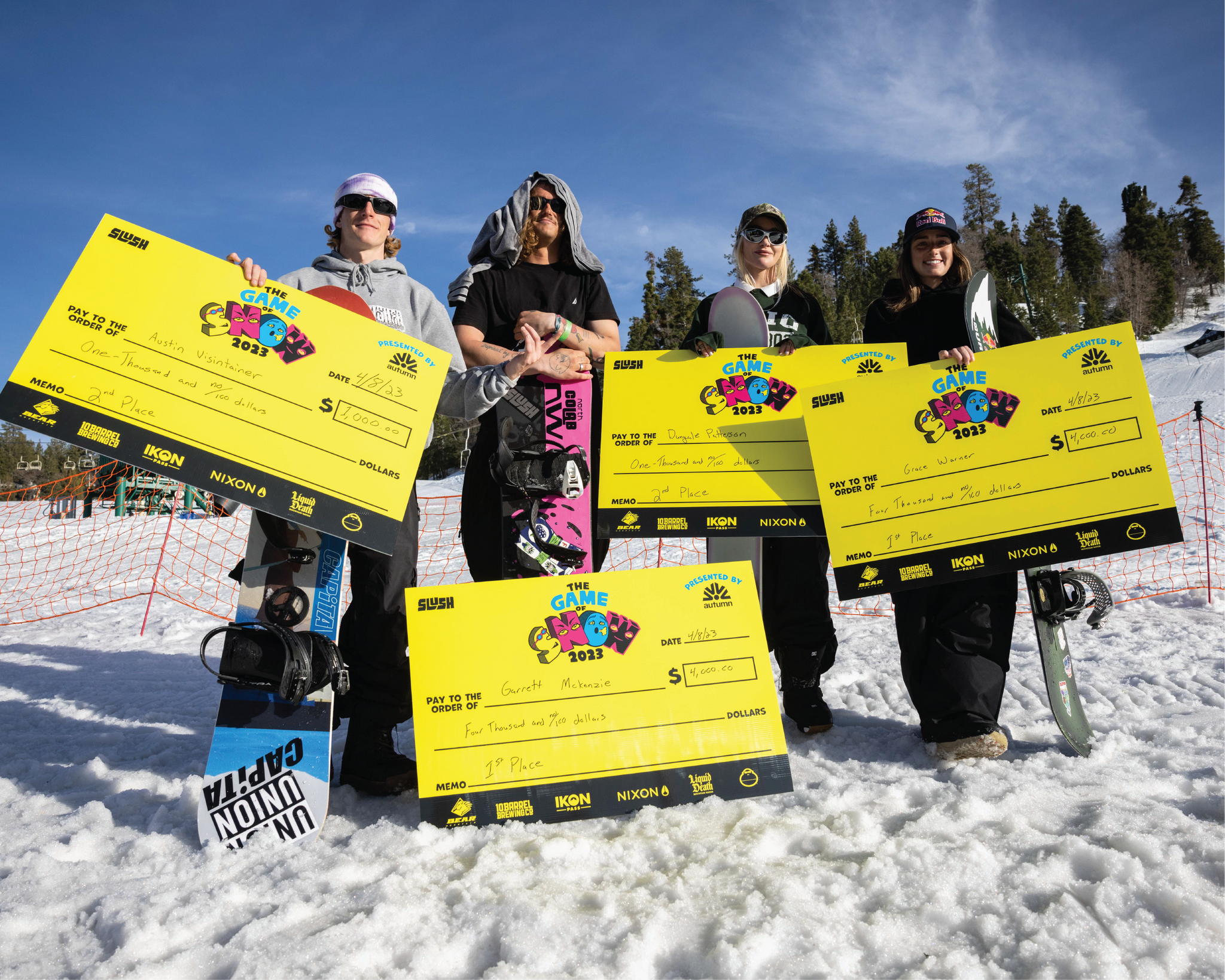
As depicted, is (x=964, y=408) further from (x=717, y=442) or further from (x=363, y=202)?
(x=363, y=202)

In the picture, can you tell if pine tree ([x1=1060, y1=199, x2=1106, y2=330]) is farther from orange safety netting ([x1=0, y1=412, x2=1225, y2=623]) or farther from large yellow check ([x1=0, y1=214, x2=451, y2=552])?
large yellow check ([x1=0, y1=214, x2=451, y2=552])

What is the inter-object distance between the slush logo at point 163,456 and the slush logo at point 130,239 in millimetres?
576

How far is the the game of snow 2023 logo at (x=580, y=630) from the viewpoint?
2104 mm

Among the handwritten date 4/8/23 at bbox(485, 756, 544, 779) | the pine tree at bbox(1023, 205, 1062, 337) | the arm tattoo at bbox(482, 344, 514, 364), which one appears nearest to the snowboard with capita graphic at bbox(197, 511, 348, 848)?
the handwritten date 4/8/23 at bbox(485, 756, 544, 779)

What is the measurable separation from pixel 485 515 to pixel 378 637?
1.88 feet

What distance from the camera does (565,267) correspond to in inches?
112

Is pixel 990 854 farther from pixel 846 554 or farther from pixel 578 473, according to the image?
pixel 578 473

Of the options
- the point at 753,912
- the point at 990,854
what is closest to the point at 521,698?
the point at 753,912

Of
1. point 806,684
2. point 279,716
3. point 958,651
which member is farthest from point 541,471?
point 958,651

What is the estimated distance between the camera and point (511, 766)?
202cm

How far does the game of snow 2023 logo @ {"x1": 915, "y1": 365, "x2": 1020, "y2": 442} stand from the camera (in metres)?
2.25

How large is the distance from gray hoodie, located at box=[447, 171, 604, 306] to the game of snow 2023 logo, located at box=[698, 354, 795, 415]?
0.75m

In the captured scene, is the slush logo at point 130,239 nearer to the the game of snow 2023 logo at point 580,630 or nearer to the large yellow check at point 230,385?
the large yellow check at point 230,385

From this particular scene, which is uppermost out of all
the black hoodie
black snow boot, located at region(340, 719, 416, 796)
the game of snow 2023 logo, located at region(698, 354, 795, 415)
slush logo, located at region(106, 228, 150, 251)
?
slush logo, located at region(106, 228, 150, 251)
